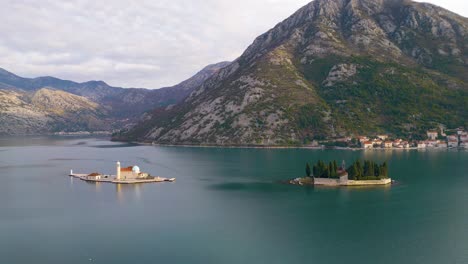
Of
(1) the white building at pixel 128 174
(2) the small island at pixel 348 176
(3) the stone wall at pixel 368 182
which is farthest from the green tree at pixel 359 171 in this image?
(1) the white building at pixel 128 174

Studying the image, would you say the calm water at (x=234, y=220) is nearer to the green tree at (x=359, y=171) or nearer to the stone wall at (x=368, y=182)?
the stone wall at (x=368, y=182)

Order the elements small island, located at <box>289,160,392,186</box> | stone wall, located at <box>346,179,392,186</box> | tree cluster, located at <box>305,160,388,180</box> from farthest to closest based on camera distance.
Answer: tree cluster, located at <box>305,160,388,180</box>
small island, located at <box>289,160,392,186</box>
stone wall, located at <box>346,179,392,186</box>

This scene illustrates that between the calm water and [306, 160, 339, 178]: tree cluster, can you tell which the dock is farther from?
[306, 160, 339, 178]: tree cluster

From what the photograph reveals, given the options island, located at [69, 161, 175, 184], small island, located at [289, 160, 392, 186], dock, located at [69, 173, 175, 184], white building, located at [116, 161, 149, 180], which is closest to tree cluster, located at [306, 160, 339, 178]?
small island, located at [289, 160, 392, 186]

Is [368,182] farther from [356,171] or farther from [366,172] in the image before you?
[356,171]

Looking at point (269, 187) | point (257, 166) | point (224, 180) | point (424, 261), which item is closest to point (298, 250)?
point (424, 261)
